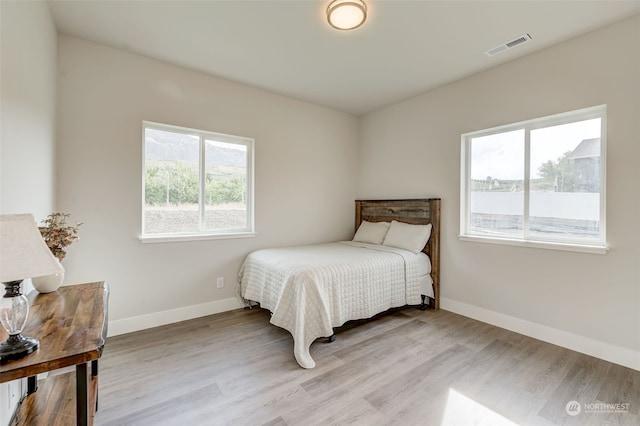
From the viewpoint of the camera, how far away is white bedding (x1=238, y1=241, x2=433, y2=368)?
2412 millimetres

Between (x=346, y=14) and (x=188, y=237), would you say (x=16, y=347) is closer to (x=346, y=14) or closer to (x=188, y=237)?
(x=188, y=237)

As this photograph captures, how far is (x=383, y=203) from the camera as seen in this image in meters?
4.14

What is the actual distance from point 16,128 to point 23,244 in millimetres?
1108

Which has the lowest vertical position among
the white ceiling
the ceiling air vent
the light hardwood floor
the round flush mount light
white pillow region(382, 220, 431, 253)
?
the light hardwood floor

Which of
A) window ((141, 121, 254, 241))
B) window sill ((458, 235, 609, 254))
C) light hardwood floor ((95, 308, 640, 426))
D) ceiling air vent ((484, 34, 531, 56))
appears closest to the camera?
light hardwood floor ((95, 308, 640, 426))

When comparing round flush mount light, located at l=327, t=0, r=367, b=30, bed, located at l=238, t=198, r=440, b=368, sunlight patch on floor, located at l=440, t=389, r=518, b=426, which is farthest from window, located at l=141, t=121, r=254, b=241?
sunlight patch on floor, located at l=440, t=389, r=518, b=426

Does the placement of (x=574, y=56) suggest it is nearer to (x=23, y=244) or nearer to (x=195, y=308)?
(x=23, y=244)

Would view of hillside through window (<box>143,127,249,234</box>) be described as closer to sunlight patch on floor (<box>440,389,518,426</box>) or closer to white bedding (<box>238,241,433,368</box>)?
white bedding (<box>238,241,433,368</box>)

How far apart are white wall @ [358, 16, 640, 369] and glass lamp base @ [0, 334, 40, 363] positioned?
3.48 m

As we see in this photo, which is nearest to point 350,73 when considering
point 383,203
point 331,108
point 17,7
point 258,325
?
point 331,108

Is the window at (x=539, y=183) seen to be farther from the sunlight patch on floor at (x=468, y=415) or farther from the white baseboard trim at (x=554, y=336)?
the sunlight patch on floor at (x=468, y=415)

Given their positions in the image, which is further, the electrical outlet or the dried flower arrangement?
the dried flower arrangement

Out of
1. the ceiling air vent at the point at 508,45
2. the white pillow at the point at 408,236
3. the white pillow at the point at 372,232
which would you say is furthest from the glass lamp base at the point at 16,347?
the ceiling air vent at the point at 508,45

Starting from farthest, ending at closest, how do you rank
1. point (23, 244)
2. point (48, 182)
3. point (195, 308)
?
point (195, 308), point (48, 182), point (23, 244)
